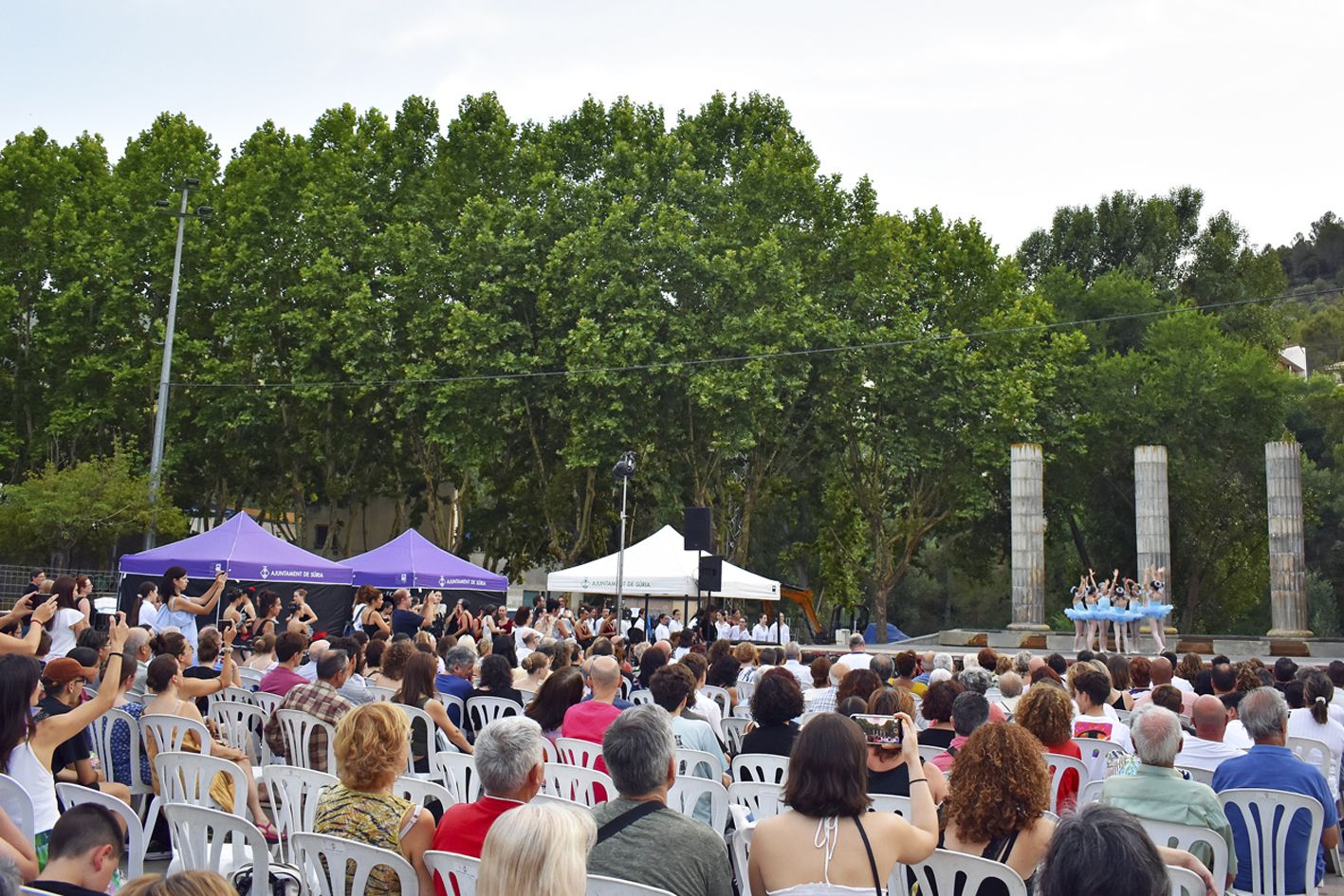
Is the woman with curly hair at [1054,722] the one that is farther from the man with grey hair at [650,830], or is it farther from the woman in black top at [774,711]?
the man with grey hair at [650,830]

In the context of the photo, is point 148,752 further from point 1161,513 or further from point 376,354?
point 1161,513

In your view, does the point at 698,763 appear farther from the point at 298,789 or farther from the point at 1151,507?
the point at 1151,507

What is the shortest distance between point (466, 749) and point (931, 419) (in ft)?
103

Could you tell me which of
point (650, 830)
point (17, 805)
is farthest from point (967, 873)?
point (17, 805)

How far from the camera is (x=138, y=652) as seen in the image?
8.24 m

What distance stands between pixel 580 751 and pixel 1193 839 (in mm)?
2972

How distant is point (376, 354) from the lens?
36.1 meters

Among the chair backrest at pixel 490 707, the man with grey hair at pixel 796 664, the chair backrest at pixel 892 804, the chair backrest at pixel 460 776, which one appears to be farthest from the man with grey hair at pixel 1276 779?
the man with grey hair at pixel 796 664

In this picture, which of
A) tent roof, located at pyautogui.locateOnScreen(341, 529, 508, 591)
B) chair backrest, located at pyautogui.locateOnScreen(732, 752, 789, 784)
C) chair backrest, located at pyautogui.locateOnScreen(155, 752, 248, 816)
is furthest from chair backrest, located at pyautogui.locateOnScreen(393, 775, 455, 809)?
tent roof, located at pyautogui.locateOnScreen(341, 529, 508, 591)

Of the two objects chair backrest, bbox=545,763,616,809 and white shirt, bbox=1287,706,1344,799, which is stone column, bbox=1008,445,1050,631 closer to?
white shirt, bbox=1287,706,1344,799

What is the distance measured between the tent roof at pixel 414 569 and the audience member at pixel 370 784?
16.7m

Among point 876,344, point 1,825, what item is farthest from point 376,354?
point 1,825

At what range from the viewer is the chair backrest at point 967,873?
3.79m

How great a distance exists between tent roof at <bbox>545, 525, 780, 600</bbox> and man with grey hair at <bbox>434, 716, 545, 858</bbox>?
17.7m
